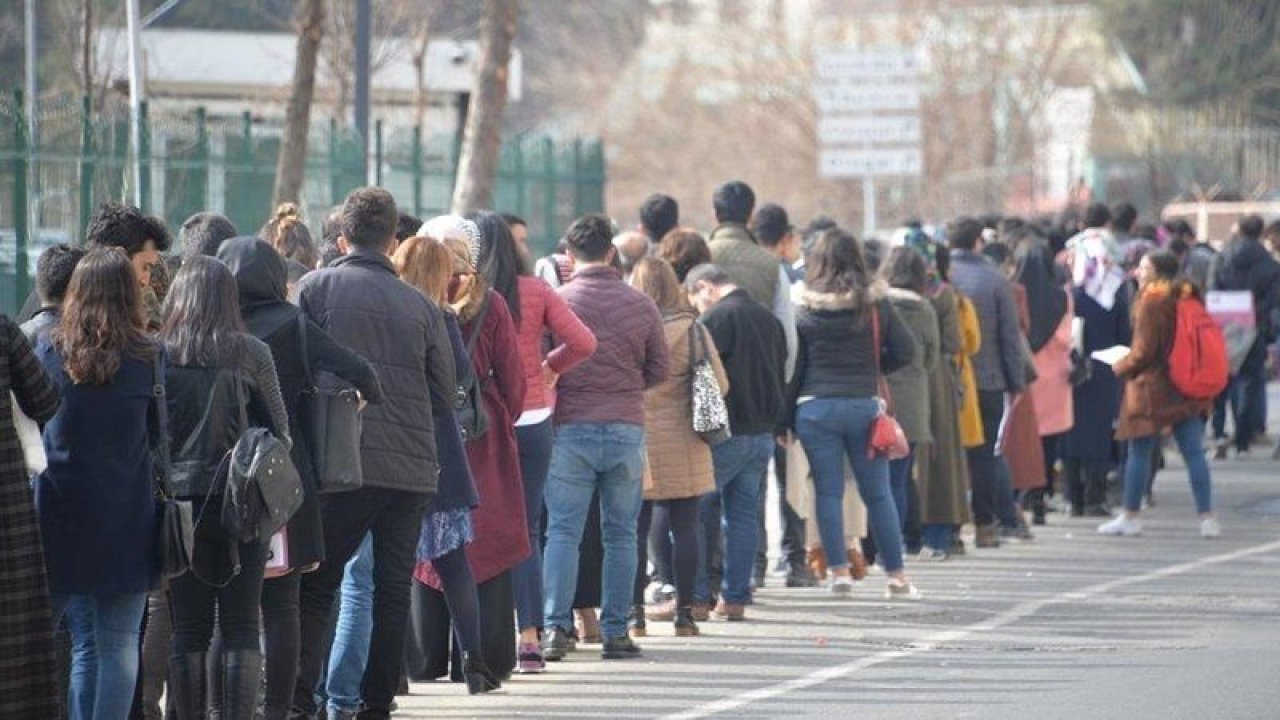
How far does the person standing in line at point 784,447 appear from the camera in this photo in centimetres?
1377

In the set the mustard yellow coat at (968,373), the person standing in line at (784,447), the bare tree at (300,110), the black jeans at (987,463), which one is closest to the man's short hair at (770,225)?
the person standing in line at (784,447)

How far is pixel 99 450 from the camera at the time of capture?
7898 millimetres

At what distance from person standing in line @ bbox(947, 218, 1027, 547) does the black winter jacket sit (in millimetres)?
7361

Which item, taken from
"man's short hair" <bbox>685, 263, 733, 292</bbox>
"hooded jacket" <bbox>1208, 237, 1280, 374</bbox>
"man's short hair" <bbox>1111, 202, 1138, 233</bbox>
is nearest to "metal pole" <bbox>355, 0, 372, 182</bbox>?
"man's short hair" <bbox>1111, 202, 1138, 233</bbox>

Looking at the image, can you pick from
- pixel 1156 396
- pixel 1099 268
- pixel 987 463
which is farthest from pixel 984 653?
pixel 1099 268

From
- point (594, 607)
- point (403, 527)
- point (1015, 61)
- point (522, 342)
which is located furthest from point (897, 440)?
point (1015, 61)

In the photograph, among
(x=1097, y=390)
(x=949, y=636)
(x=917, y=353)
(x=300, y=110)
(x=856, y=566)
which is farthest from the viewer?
(x=300, y=110)

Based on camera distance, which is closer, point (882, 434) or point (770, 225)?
point (882, 434)

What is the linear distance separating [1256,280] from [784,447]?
29.0 ft

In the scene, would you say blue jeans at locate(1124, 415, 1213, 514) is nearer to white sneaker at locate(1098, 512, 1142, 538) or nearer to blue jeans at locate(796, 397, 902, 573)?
white sneaker at locate(1098, 512, 1142, 538)

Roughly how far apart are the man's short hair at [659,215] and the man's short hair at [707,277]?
84 cm

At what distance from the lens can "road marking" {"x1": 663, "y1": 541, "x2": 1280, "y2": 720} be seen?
10.1m

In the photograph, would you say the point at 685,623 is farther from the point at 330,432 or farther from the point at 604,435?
the point at 330,432

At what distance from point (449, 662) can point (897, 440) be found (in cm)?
337
